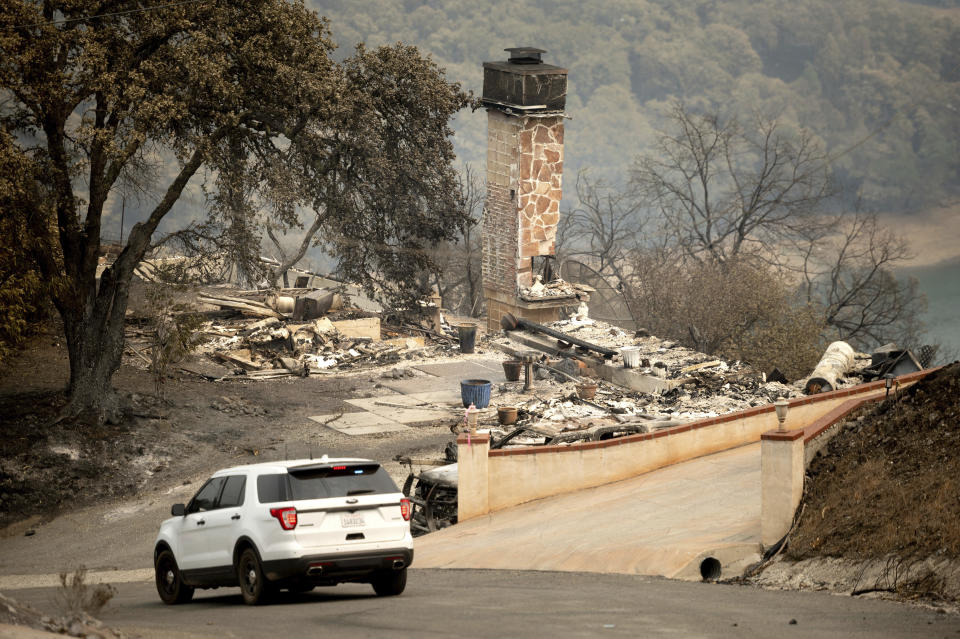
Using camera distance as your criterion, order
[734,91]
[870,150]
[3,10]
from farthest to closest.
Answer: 1. [734,91]
2. [870,150]
3. [3,10]

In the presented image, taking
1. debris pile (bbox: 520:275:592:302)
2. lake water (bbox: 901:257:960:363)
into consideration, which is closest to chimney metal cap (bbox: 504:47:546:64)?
debris pile (bbox: 520:275:592:302)

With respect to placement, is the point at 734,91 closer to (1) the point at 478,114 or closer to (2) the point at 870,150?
(2) the point at 870,150

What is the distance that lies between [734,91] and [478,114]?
26.9 m

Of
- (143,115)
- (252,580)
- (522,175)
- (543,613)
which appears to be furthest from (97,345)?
(543,613)

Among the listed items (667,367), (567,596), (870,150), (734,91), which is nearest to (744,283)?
(667,367)

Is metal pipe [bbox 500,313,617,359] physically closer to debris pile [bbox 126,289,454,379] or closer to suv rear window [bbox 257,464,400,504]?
debris pile [bbox 126,289,454,379]

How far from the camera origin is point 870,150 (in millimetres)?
109000

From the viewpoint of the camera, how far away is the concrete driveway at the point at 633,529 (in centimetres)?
1394

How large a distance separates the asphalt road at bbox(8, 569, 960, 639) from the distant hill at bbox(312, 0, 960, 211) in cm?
10377

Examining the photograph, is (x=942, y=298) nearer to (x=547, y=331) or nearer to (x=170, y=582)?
(x=547, y=331)

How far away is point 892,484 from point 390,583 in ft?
18.8

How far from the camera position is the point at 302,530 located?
36.5 ft

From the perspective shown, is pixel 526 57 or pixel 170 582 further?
pixel 526 57

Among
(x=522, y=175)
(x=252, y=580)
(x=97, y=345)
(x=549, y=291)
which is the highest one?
(x=522, y=175)
